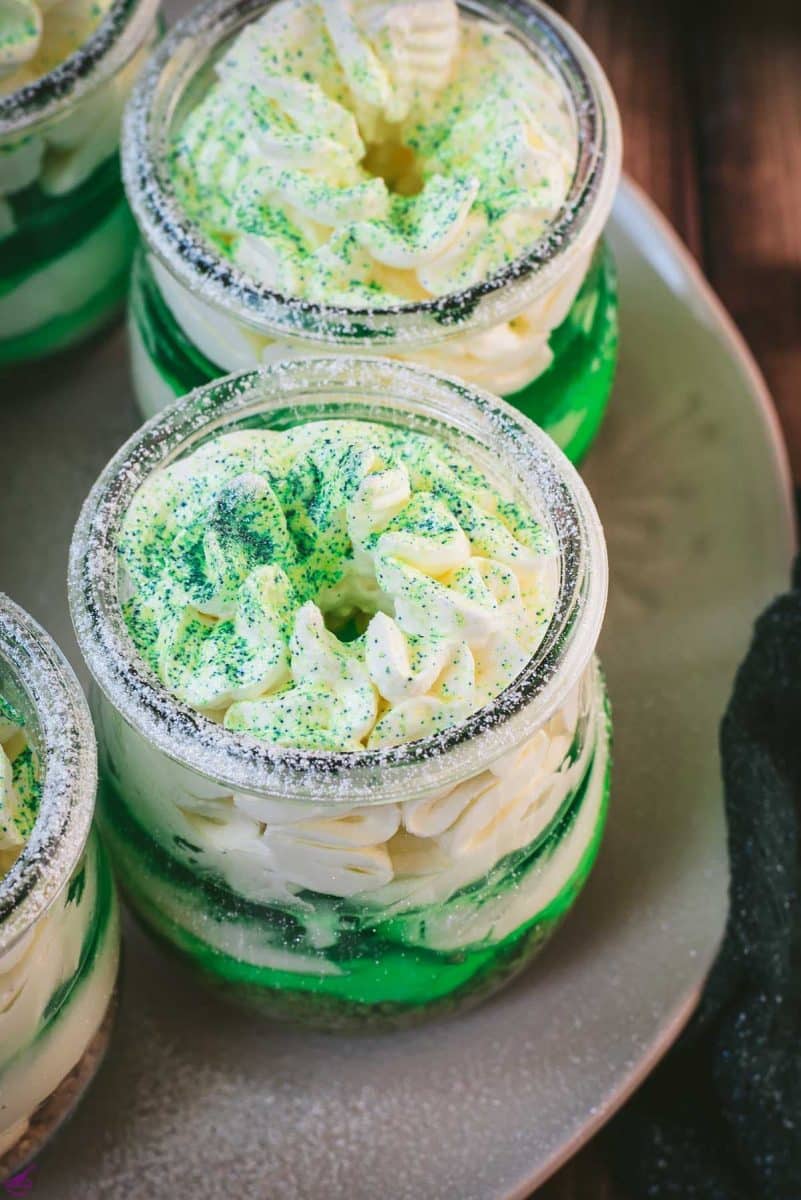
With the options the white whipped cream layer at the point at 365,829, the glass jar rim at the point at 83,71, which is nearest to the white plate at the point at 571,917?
the white whipped cream layer at the point at 365,829

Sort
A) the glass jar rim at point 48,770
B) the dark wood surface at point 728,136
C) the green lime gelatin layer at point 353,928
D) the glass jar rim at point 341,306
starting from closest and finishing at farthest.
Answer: the glass jar rim at point 48,770
the green lime gelatin layer at point 353,928
the glass jar rim at point 341,306
the dark wood surface at point 728,136

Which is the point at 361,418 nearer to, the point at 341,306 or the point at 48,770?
the point at 341,306

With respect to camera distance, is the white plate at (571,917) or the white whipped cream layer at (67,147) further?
the white whipped cream layer at (67,147)

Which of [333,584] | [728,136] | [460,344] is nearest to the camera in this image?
[333,584]

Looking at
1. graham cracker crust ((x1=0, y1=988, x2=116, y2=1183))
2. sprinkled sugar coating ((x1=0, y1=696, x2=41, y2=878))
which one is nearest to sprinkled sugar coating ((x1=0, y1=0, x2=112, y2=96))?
sprinkled sugar coating ((x1=0, y1=696, x2=41, y2=878))

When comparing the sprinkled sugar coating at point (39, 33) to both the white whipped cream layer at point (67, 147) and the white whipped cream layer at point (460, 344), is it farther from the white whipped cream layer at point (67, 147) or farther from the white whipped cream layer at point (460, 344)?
the white whipped cream layer at point (460, 344)

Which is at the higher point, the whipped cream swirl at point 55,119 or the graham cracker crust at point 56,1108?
the whipped cream swirl at point 55,119

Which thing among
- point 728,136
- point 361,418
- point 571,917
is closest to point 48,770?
point 361,418

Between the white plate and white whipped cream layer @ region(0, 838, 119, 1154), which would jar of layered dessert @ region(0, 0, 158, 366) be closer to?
the white plate
